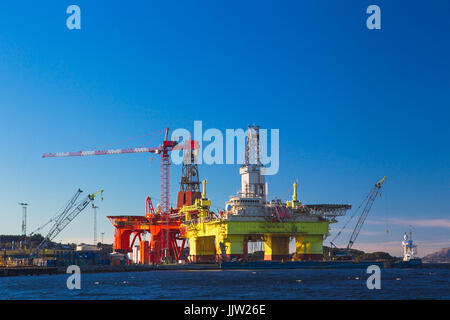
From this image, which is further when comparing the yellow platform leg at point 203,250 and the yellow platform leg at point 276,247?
the yellow platform leg at point 203,250

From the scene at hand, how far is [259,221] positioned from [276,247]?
13.6 meters

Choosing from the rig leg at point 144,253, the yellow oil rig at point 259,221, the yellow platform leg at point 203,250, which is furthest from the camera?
the rig leg at point 144,253

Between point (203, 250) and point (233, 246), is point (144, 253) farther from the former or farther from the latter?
point (233, 246)

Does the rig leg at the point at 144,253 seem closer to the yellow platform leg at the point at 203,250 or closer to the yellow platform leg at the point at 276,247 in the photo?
the yellow platform leg at the point at 203,250

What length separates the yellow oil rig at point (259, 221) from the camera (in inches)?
5586

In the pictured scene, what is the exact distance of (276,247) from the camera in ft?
500

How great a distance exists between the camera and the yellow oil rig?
Result: 465ft

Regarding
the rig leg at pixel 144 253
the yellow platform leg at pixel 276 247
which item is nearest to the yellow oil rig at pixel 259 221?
the yellow platform leg at pixel 276 247

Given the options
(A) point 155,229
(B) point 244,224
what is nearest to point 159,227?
(A) point 155,229

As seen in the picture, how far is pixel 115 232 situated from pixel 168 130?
3738cm

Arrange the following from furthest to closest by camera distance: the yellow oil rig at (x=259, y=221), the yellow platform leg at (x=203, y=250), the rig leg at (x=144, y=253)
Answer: the rig leg at (x=144, y=253) < the yellow platform leg at (x=203, y=250) < the yellow oil rig at (x=259, y=221)
